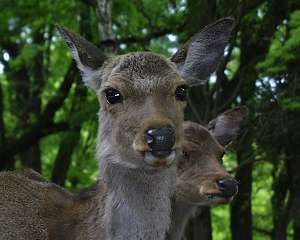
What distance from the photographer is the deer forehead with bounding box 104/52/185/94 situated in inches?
264

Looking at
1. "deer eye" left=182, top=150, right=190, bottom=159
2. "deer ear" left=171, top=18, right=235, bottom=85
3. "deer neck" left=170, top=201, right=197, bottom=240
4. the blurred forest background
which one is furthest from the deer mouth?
the blurred forest background

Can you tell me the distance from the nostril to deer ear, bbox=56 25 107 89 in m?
1.46

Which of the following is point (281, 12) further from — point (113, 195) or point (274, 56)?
point (113, 195)

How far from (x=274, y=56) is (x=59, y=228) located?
17.5ft

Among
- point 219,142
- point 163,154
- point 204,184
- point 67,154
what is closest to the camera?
point 163,154

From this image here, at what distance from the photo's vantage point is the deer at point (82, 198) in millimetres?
6941

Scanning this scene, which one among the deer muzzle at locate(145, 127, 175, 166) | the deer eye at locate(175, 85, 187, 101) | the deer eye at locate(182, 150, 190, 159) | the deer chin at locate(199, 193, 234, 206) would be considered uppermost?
the deer eye at locate(175, 85, 187, 101)

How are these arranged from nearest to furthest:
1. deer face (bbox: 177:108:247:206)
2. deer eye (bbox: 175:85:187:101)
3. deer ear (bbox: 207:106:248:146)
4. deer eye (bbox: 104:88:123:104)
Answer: deer eye (bbox: 104:88:123:104), deer eye (bbox: 175:85:187:101), deer face (bbox: 177:108:247:206), deer ear (bbox: 207:106:248:146)

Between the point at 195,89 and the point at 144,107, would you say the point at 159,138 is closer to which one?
the point at 144,107

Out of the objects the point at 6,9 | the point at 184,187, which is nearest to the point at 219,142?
the point at 184,187

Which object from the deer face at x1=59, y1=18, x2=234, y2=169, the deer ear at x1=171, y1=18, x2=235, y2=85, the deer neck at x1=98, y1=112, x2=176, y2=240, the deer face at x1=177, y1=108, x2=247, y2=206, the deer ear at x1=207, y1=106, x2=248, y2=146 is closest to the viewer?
the deer face at x1=59, y1=18, x2=234, y2=169

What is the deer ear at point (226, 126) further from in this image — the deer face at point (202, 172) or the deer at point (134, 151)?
the deer at point (134, 151)

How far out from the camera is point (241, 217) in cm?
1616

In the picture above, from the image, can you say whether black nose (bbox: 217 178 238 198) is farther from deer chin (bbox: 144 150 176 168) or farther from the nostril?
the nostril
